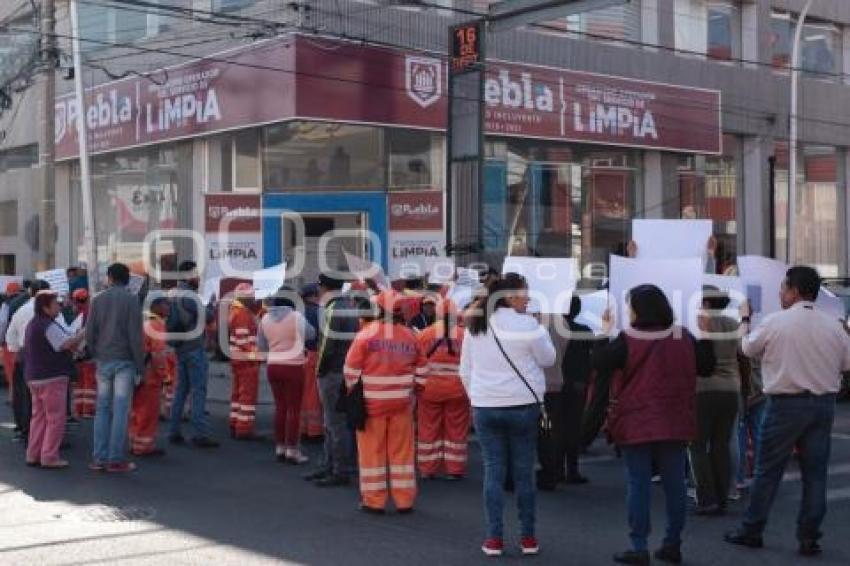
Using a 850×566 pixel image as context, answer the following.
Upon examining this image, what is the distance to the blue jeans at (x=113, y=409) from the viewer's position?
10.6 meters

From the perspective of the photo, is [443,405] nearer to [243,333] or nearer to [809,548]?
[243,333]

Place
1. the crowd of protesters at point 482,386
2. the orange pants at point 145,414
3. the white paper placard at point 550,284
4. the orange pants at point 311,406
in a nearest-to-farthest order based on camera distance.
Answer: the crowd of protesters at point 482,386
the white paper placard at point 550,284
the orange pants at point 145,414
the orange pants at point 311,406

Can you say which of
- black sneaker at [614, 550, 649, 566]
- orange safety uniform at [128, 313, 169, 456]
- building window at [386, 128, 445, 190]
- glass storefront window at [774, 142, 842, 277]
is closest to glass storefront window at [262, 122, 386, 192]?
building window at [386, 128, 445, 190]

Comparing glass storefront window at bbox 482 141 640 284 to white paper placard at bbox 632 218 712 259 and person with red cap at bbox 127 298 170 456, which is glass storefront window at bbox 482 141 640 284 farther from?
white paper placard at bbox 632 218 712 259

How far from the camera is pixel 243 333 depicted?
12.7 m

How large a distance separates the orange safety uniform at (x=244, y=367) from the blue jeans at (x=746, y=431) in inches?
219

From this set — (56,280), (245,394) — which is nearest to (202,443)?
(245,394)

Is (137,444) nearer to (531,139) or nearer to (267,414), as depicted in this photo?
(267,414)

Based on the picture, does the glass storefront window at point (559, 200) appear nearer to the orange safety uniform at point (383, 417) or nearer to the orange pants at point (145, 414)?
the orange pants at point (145, 414)

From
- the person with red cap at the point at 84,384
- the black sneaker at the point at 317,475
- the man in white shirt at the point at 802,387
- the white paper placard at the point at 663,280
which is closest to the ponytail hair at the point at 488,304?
the white paper placard at the point at 663,280

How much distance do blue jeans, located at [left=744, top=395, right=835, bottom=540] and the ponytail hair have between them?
75.1 inches

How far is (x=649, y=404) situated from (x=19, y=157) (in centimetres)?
2746

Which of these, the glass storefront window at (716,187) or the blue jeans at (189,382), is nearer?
the blue jeans at (189,382)

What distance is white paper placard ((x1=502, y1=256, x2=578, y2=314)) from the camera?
955cm
